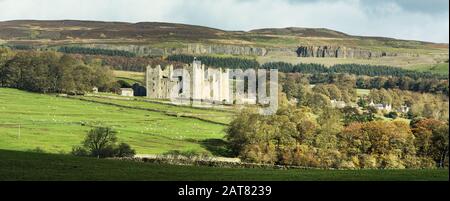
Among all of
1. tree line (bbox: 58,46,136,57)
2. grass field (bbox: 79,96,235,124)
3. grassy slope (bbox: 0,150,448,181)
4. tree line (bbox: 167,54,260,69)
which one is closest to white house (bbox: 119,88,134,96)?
grass field (bbox: 79,96,235,124)

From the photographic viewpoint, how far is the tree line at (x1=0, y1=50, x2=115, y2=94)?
294ft

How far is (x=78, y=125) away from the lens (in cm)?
6819

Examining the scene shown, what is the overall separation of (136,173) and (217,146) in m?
36.3

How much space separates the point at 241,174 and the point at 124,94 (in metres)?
74.8

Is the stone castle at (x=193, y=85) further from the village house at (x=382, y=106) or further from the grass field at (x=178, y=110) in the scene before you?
the village house at (x=382, y=106)

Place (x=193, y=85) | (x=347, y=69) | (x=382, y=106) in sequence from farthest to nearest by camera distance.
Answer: (x=347, y=69)
(x=382, y=106)
(x=193, y=85)

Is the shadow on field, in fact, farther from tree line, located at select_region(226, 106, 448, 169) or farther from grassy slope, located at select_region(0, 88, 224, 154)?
tree line, located at select_region(226, 106, 448, 169)

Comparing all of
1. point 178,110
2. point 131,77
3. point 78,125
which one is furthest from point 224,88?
point 78,125

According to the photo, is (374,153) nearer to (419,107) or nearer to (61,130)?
(61,130)

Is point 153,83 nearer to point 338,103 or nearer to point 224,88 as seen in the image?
point 224,88

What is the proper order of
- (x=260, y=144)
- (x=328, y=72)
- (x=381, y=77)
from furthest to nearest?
(x=328, y=72) < (x=381, y=77) < (x=260, y=144)

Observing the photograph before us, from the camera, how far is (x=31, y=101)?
8019 centimetres

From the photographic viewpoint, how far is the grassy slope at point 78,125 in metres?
57.4
